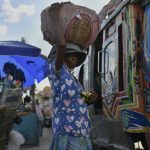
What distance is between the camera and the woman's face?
3980 mm

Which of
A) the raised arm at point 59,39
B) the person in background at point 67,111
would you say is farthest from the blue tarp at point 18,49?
the raised arm at point 59,39

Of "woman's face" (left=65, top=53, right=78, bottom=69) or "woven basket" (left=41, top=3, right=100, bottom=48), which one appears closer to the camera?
"woven basket" (left=41, top=3, right=100, bottom=48)

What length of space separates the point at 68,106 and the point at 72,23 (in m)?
0.74

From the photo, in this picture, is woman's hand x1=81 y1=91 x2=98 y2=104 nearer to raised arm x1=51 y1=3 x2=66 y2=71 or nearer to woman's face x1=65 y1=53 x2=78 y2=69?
woman's face x1=65 y1=53 x2=78 y2=69

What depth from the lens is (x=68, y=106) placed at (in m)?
3.84

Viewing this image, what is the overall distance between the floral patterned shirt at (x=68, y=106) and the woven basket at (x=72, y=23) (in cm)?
28

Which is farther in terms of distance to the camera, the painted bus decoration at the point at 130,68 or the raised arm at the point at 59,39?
the painted bus decoration at the point at 130,68

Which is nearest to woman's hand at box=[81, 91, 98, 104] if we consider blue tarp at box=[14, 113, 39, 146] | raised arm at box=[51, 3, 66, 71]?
raised arm at box=[51, 3, 66, 71]

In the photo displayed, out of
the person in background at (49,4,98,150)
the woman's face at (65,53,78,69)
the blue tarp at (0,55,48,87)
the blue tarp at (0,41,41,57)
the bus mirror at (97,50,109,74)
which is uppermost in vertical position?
the blue tarp at (0,55,48,87)

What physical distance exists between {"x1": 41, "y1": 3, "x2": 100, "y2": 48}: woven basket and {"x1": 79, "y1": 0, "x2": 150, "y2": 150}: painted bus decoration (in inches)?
46.5

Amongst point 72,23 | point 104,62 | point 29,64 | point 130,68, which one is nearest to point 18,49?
point 104,62

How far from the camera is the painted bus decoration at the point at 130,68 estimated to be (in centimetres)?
527

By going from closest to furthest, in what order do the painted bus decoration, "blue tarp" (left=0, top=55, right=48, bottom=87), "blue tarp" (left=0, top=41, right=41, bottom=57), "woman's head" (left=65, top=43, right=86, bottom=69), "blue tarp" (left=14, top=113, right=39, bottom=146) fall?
"woman's head" (left=65, top=43, right=86, bottom=69) → the painted bus decoration → "blue tarp" (left=0, top=41, right=41, bottom=57) → "blue tarp" (left=0, top=55, right=48, bottom=87) → "blue tarp" (left=14, top=113, right=39, bottom=146)

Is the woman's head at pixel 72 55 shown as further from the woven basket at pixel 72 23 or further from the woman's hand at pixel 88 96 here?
the woman's hand at pixel 88 96
